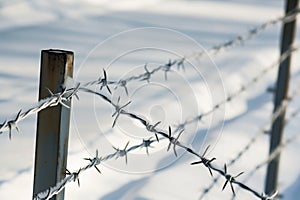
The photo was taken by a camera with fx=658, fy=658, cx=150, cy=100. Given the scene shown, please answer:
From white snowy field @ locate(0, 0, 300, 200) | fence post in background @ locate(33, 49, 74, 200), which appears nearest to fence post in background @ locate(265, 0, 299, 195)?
white snowy field @ locate(0, 0, 300, 200)

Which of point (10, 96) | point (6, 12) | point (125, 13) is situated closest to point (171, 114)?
point (10, 96)

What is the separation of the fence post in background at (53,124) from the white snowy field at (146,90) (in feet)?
0.42

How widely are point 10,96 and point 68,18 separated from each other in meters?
1.06

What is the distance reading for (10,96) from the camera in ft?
5.49

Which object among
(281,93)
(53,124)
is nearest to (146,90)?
(281,93)

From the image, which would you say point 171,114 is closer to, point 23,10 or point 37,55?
point 37,55

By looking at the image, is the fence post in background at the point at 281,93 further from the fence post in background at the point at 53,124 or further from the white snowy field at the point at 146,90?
the fence post in background at the point at 53,124

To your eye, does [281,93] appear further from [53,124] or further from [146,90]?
[53,124]

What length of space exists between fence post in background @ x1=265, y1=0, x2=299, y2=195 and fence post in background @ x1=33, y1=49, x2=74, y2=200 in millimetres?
1079

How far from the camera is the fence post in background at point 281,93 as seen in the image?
1713mm

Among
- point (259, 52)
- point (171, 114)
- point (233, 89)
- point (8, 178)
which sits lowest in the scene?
point (8, 178)

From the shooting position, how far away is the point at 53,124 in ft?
2.27

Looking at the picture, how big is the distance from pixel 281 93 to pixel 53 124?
3.85 ft

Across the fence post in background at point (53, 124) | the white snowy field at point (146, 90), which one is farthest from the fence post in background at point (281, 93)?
the fence post in background at point (53, 124)
